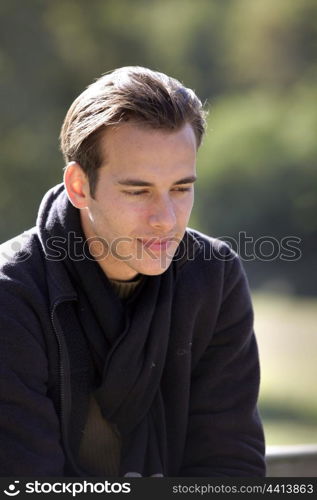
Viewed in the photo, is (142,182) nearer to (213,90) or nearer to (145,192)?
(145,192)

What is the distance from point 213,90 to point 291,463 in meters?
9.46

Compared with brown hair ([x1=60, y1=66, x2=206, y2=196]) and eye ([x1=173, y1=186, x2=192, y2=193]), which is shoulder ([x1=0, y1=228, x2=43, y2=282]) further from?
eye ([x1=173, y1=186, x2=192, y2=193])

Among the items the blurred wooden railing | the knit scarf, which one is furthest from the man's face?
the blurred wooden railing

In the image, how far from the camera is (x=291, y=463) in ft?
10.1

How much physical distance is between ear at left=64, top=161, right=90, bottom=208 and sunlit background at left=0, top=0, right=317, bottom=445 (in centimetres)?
325

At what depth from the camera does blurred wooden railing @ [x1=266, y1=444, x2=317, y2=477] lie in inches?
120

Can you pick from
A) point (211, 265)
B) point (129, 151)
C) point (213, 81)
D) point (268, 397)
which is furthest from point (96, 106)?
point (213, 81)

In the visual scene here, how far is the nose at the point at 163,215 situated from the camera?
8.00 feet

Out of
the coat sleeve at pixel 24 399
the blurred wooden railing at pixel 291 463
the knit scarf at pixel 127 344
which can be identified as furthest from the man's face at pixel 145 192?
the blurred wooden railing at pixel 291 463

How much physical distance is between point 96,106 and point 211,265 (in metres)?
0.63

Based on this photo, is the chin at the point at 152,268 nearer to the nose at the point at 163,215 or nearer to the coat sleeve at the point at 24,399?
the nose at the point at 163,215

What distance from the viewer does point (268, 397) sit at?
6715mm

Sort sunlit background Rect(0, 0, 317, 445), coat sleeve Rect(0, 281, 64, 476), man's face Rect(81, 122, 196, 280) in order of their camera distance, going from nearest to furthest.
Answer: coat sleeve Rect(0, 281, 64, 476)
man's face Rect(81, 122, 196, 280)
sunlit background Rect(0, 0, 317, 445)

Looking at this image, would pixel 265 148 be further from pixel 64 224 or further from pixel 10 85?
pixel 64 224
